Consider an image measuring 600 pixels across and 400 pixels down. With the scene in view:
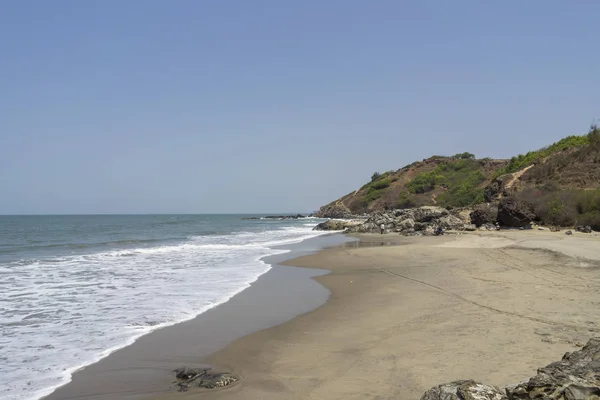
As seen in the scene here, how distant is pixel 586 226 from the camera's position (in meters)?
22.7

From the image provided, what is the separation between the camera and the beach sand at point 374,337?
552 centimetres

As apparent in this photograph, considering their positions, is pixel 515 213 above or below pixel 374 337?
above

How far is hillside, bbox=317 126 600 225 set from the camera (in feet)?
88.3

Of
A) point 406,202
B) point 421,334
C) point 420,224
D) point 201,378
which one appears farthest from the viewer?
point 406,202

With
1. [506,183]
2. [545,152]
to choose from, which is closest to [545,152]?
[545,152]

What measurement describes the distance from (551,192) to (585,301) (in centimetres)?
2339

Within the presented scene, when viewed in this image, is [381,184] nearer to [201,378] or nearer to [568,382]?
[201,378]

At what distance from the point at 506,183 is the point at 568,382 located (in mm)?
42759

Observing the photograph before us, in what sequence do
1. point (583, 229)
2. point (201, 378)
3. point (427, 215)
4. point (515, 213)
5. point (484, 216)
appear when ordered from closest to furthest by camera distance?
point (201, 378) → point (583, 229) → point (515, 213) → point (484, 216) → point (427, 215)

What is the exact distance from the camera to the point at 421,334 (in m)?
7.32

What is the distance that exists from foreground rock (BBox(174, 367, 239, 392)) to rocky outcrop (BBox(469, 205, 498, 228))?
2745 cm

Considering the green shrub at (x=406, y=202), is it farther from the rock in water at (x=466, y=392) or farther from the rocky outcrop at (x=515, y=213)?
the rock in water at (x=466, y=392)

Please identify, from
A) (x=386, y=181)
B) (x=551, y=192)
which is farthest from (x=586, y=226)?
(x=386, y=181)

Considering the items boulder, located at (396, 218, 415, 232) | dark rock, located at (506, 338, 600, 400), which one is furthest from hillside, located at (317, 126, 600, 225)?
dark rock, located at (506, 338, 600, 400)
